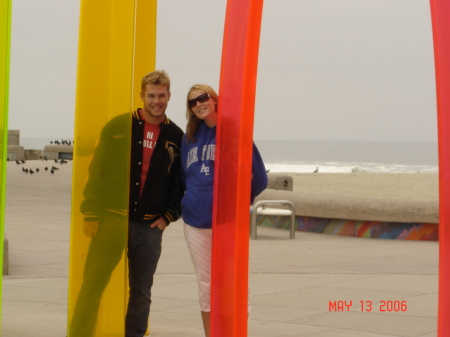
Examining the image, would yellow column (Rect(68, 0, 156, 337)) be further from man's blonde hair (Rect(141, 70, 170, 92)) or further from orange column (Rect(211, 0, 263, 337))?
orange column (Rect(211, 0, 263, 337))

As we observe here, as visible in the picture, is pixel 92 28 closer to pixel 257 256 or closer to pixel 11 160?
pixel 257 256

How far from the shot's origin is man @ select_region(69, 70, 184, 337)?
4.88 m

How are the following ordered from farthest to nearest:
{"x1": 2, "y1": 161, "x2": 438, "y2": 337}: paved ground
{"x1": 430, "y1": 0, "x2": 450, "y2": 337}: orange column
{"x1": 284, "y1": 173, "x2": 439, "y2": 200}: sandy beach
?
{"x1": 284, "y1": 173, "x2": 439, "y2": 200}: sandy beach
{"x1": 2, "y1": 161, "x2": 438, "y2": 337}: paved ground
{"x1": 430, "y1": 0, "x2": 450, "y2": 337}: orange column

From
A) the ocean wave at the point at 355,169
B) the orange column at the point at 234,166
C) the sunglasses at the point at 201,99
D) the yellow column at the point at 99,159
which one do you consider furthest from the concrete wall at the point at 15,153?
the orange column at the point at 234,166

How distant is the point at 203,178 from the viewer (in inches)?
185

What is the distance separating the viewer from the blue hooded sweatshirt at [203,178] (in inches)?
183

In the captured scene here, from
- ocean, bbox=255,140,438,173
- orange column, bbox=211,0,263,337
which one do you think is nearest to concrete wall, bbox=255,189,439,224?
orange column, bbox=211,0,263,337

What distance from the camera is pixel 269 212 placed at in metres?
11.6

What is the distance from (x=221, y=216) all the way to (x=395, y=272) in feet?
15.7

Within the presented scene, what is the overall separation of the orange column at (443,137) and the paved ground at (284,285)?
67.5 inches

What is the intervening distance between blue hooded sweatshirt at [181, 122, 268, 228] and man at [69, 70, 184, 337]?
23 cm

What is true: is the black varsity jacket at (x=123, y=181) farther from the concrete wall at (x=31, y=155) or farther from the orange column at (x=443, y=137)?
the concrete wall at (x=31, y=155)

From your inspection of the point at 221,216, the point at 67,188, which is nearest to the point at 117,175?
the point at 221,216

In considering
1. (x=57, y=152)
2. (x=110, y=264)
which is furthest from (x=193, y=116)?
(x=57, y=152)
